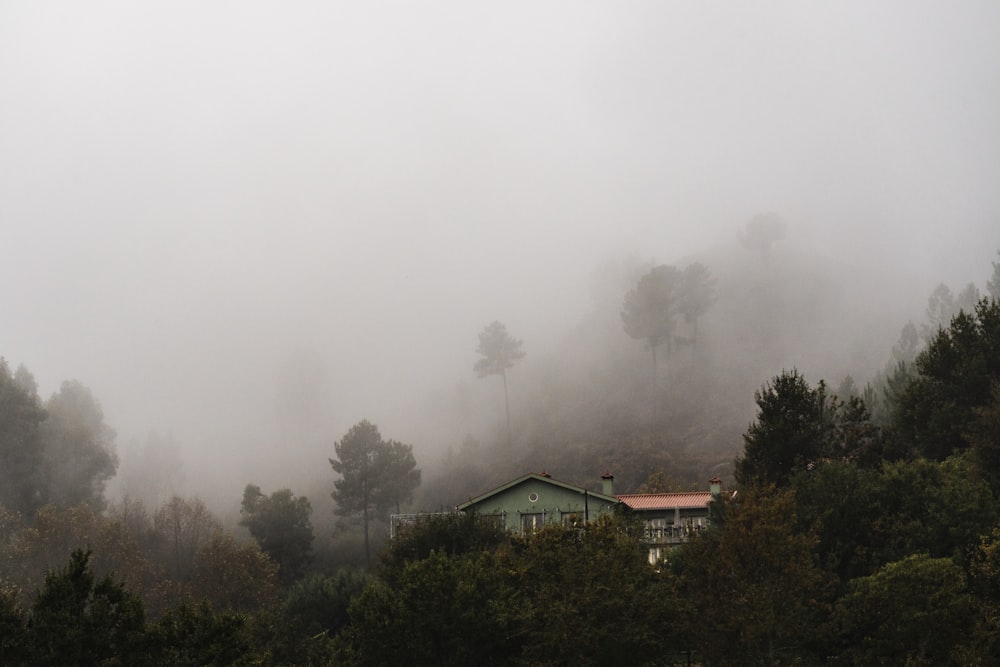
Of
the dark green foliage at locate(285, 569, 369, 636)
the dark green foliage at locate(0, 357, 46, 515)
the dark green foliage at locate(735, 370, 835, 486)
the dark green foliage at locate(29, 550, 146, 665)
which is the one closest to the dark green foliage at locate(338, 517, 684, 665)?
the dark green foliage at locate(29, 550, 146, 665)

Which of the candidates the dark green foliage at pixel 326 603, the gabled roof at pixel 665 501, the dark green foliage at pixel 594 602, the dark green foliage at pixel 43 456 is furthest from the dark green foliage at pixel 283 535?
the dark green foliage at pixel 594 602

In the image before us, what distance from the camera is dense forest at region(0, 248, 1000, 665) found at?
36.6 m

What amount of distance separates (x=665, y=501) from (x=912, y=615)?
29.7m

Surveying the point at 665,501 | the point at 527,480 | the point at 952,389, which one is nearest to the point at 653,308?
the point at 665,501

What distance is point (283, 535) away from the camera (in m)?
89.8

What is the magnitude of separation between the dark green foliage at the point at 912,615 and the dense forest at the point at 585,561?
0.08 meters

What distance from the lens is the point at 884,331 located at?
5851 inches

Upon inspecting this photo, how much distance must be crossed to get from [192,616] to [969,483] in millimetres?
34490

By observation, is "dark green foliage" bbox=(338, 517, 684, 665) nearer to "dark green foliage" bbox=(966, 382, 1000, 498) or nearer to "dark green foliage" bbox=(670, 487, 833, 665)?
"dark green foliage" bbox=(670, 487, 833, 665)

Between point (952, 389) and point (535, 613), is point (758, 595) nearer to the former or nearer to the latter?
point (535, 613)

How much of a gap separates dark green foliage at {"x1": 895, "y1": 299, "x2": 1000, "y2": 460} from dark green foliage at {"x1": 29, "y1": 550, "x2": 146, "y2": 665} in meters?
45.4

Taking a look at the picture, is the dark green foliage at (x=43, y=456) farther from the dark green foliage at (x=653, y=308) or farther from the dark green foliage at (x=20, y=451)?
the dark green foliage at (x=653, y=308)

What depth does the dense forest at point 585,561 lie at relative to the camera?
36.6 metres

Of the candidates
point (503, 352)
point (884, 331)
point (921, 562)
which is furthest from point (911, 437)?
point (884, 331)
